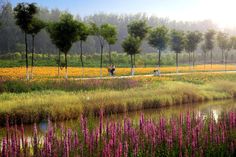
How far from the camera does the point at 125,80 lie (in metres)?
36.2

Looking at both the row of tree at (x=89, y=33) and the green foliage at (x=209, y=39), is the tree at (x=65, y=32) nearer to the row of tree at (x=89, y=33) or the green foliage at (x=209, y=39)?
the row of tree at (x=89, y=33)

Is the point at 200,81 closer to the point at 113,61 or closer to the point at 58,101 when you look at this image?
the point at 58,101

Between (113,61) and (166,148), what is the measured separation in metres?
69.4

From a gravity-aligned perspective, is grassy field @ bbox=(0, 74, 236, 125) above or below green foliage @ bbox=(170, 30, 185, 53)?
below

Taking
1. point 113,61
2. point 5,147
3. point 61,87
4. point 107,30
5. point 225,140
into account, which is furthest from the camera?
point 113,61

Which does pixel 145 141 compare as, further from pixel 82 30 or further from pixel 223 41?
pixel 223 41

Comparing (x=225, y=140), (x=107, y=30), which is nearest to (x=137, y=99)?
(x=225, y=140)

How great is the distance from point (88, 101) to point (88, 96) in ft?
4.91

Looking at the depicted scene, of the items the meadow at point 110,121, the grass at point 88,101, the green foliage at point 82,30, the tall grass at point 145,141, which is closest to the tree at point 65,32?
the green foliage at point 82,30

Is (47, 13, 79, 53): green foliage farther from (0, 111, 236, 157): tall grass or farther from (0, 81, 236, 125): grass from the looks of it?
(0, 111, 236, 157): tall grass

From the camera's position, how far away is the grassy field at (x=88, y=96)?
2152 centimetres

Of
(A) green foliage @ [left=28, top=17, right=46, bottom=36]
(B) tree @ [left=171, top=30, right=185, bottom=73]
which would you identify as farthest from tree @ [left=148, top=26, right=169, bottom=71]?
(A) green foliage @ [left=28, top=17, right=46, bottom=36]

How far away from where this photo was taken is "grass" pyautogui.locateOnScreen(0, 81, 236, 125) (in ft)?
69.7

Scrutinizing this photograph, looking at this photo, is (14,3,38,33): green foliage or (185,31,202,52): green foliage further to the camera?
(185,31,202,52): green foliage
